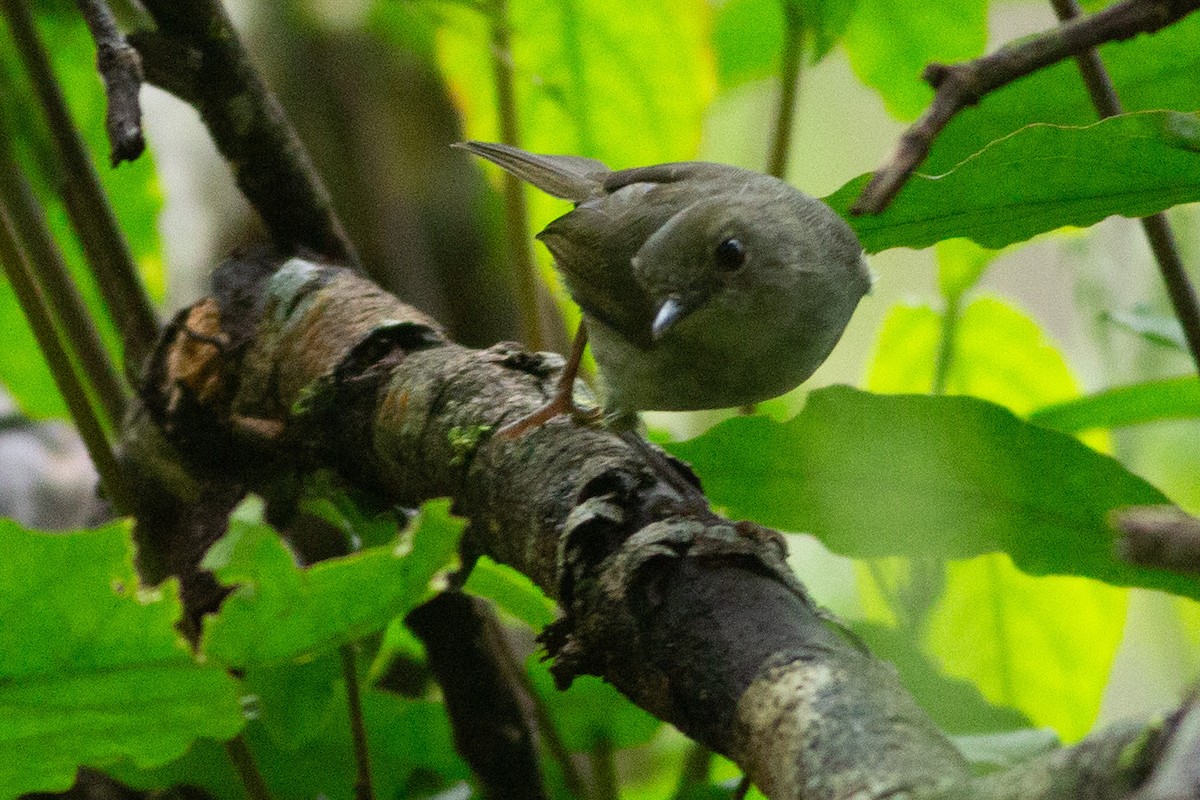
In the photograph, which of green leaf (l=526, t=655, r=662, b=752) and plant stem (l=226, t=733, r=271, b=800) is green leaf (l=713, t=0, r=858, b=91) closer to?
green leaf (l=526, t=655, r=662, b=752)

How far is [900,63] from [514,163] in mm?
675

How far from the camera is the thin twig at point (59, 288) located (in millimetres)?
1737

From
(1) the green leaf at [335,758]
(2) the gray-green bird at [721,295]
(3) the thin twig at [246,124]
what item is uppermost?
(3) the thin twig at [246,124]

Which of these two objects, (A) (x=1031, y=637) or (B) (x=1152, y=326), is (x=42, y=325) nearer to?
(B) (x=1152, y=326)

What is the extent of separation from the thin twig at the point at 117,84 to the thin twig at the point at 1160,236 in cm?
96

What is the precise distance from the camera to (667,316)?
56.7 inches

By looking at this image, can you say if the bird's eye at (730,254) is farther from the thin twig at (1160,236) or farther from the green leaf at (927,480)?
the thin twig at (1160,236)

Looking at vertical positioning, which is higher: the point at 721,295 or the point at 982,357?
the point at 721,295

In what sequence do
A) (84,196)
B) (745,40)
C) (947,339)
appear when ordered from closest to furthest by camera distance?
(84,196) → (947,339) → (745,40)

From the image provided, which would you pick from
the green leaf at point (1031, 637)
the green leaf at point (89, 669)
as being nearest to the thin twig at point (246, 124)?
the green leaf at point (89, 669)

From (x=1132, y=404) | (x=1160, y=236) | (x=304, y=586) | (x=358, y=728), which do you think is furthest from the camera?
(x=1132, y=404)

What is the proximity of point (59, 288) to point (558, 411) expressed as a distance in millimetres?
947

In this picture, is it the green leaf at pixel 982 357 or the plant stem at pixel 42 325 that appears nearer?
the plant stem at pixel 42 325

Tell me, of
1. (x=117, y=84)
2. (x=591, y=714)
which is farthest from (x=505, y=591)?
(x=117, y=84)
